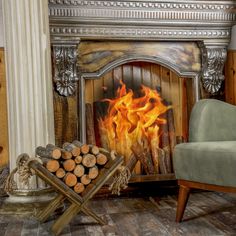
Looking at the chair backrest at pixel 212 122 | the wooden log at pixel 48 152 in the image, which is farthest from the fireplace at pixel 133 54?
the chair backrest at pixel 212 122

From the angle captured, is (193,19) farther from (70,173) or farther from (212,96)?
(70,173)

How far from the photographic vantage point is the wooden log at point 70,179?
191 centimetres

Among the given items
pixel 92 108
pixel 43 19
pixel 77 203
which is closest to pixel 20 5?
pixel 43 19

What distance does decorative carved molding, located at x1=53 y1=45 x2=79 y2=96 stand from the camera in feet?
8.43

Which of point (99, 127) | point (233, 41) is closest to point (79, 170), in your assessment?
point (99, 127)

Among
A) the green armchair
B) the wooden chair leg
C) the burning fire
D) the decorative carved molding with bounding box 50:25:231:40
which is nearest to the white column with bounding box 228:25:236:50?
the decorative carved molding with bounding box 50:25:231:40

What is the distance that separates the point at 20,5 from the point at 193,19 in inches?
46.4

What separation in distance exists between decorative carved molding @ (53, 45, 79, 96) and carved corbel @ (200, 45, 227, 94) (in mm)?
902

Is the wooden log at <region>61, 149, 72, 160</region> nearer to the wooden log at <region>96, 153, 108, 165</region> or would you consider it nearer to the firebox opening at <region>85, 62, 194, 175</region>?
the wooden log at <region>96, 153, 108, 165</region>

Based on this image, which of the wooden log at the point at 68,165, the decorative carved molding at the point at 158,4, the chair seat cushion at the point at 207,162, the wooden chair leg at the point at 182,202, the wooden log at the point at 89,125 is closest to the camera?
the chair seat cushion at the point at 207,162

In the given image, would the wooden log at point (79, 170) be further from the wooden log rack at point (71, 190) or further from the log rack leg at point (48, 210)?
the log rack leg at point (48, 210)

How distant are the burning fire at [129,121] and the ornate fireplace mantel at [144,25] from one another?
0.37 m

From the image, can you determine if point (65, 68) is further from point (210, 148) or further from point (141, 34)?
point (210, 148)

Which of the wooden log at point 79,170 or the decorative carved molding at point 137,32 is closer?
the wooden log at point 79,170
